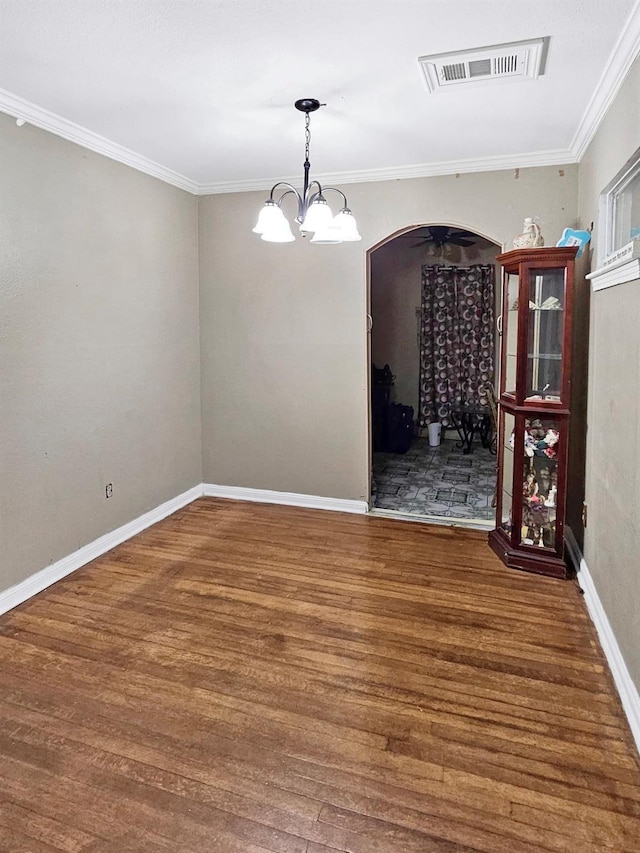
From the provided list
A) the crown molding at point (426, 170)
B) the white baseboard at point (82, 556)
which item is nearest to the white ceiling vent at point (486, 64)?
the crown molding at point (426, 170)

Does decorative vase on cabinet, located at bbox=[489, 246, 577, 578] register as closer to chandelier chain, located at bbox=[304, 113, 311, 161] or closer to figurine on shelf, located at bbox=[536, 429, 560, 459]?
figurine on shelf, located at bbox=[536, 429, 560, 459]

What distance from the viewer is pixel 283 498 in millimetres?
4703

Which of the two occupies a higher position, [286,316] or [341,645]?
[286,316]

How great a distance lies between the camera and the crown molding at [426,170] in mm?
3695

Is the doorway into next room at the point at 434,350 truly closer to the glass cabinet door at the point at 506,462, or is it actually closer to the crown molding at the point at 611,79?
the glass cabinet door at the point at 506,462

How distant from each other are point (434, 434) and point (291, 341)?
2.76 metres

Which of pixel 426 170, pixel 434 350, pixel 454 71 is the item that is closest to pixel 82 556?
pixel 454 71

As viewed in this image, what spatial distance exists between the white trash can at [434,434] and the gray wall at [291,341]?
2395mm

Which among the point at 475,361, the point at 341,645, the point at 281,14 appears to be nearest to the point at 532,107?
the point at 281,14

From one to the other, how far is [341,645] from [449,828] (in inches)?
40.2

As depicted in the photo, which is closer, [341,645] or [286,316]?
[341,645]

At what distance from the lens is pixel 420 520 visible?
14.1ft

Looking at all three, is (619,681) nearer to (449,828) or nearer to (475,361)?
(449,828)

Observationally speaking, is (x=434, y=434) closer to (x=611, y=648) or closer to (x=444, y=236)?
(x=444, y=236)
